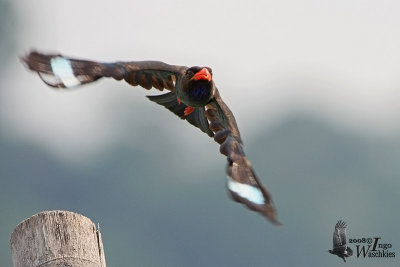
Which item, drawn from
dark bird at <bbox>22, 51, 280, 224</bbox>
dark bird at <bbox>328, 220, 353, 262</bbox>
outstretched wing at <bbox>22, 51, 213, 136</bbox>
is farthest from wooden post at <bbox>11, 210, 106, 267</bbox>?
dark bird at <bbox>328, 220, 353, 262</bbox>

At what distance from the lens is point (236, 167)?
13312mm

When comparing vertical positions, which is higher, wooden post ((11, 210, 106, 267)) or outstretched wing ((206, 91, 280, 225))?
outstretched wing ((206, 91, 280, 225))

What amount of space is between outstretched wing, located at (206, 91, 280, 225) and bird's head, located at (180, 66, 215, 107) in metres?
0.20

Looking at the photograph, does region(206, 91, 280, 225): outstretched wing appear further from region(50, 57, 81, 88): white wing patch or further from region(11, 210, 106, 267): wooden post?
region(50, 57, 81, 88): white wing patch

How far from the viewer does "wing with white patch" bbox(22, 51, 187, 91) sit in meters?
13.8

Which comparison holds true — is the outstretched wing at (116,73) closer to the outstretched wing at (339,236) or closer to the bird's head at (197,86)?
the bird's head at (197,86)

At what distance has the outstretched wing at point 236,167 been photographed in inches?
492

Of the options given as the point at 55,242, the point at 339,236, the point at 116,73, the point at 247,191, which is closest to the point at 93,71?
the point at 116,73

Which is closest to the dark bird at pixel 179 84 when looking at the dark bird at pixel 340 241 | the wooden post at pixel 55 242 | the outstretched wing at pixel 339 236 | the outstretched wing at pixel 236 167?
the outstretched wing at pixel 236 167

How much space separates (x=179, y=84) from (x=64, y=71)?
134 cm

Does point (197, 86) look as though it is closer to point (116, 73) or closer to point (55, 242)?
point (116, 73)

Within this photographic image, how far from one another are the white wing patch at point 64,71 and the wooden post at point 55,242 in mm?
1852

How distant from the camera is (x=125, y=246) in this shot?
72438mm

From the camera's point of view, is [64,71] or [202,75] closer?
[64,71]
